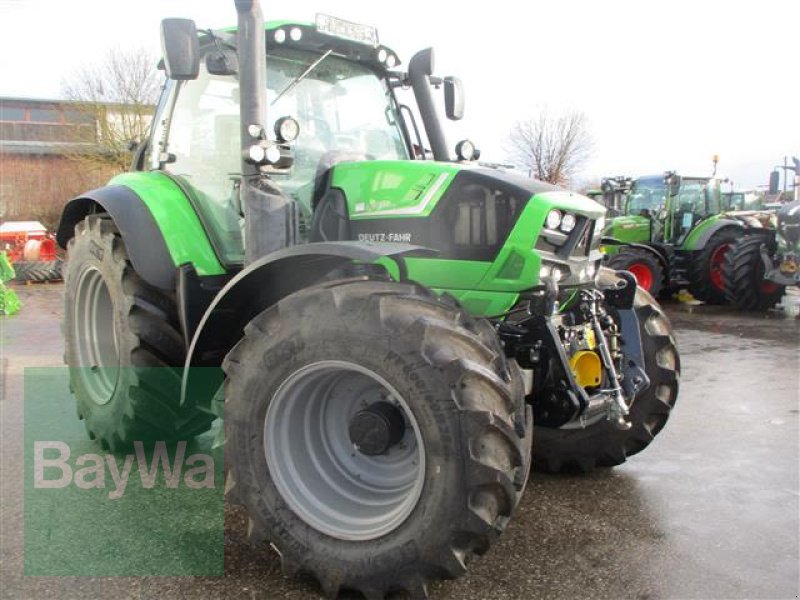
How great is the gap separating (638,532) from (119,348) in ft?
9.43

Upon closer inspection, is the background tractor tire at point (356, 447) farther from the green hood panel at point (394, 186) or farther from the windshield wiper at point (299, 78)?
the windshield wiper at point (299, 78)

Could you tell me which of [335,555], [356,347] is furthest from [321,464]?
[356,347]

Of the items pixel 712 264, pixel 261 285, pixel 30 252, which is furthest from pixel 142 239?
pixel 30 252

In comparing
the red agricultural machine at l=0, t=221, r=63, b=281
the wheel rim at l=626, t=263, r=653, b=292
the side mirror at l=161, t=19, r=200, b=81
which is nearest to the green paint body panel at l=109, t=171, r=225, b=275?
the side mirror at l=161, t=19, r=200, b=81

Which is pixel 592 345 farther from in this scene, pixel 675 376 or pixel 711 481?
pixel 711 481

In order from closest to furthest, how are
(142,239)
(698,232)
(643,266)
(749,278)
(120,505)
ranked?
(120,505) → (142,239) → (749,278) → (643,266) → (698,232)

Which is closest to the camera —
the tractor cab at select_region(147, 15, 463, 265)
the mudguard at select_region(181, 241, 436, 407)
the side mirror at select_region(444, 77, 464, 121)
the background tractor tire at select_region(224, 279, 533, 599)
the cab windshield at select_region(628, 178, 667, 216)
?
the background tractor tire at select_region(224, 279, 533, 599)

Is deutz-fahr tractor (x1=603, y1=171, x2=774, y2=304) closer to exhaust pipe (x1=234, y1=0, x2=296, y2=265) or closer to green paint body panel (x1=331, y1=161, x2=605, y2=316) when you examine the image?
green paint body panel (x1=331, y1=161, x2=605, y2=316)

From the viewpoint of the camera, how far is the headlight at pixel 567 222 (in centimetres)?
345

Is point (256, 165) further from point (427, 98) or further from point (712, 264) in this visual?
point (712, 264)

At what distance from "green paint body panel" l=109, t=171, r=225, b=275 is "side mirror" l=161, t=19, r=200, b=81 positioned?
36.0 inches

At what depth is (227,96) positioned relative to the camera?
4145 millimetres

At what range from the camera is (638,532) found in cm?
347

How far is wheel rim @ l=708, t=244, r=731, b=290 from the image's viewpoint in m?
12.5
